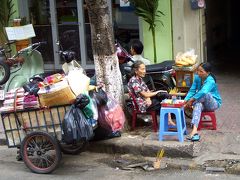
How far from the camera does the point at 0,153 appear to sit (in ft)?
23.5

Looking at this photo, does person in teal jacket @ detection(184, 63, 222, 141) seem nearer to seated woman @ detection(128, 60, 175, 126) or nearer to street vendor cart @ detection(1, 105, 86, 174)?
seated woman @ detection(128, 60, 175, 126)

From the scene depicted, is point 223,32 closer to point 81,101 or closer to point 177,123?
point 177,123

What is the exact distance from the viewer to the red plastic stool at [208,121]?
7024 millimetres

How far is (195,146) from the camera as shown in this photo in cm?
646

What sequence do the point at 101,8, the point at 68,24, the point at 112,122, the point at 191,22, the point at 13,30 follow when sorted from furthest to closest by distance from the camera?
the point at 68,24
the point at 191,22
the point at 13,30
the point at 101,8
the point at 112,122

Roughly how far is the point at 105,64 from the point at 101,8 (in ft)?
2.54

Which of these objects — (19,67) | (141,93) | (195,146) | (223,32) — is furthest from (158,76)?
(223,32)

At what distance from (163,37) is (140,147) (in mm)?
4199

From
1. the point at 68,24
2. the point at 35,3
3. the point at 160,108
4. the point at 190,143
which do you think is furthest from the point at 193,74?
the point at 35,3

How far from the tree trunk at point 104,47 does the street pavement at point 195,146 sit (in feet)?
2.28

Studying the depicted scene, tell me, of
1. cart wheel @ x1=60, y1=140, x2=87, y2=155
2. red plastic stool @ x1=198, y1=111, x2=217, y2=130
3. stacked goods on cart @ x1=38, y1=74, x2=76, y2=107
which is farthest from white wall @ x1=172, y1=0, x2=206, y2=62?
stacked goods on cart @ x1=38, y1=74, x2=76, y2=107

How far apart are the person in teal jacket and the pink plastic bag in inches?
38.3

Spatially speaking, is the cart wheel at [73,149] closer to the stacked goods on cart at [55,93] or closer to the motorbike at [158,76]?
the stacked goods on cart at [55,93]

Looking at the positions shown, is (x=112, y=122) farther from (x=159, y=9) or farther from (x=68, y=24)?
(x=68, y=24)
